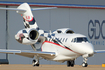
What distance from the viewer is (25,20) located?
32875 mm

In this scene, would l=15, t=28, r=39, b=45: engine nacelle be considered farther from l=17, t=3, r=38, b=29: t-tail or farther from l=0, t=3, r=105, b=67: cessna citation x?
l=17, t=3, r=38, b=29: t-tail

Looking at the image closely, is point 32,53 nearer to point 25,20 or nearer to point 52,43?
point 52,43

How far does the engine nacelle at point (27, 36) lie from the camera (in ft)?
97.1

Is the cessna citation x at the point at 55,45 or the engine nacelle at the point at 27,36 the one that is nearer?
the cessna citation x at the point at 55,45

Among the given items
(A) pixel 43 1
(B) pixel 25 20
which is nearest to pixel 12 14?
(A) pixel 43 1

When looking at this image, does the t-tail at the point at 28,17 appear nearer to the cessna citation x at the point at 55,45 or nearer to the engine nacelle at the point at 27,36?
the cessna citation x at the point at 55,45

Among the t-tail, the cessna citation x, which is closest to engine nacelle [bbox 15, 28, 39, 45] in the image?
the cessna citation x

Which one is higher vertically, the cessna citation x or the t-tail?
the t-tail

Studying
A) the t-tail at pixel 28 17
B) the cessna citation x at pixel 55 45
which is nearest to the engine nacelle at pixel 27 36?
the cessna citation x at pixel 55 45

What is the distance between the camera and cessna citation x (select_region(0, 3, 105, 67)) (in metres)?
27.5

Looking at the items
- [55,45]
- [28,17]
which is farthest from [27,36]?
[28,17]

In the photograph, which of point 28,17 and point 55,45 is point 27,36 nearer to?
point 55,45

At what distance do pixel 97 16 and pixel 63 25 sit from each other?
4394 mm

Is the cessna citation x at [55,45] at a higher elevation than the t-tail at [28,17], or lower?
lower
